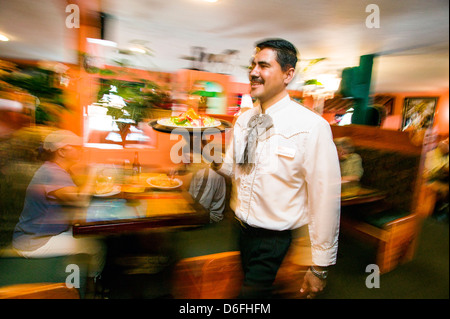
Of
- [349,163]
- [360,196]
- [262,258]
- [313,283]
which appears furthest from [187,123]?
[349,163]

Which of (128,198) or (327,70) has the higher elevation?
(327,70)

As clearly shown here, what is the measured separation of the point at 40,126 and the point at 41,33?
374 centimetres

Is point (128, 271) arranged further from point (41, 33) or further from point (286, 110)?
point (41, 33)

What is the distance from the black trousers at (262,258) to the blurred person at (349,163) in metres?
1.81

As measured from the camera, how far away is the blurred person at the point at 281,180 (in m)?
1.14

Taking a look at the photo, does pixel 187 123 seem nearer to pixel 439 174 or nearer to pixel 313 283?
pixel 313 283

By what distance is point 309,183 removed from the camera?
117 centimetres

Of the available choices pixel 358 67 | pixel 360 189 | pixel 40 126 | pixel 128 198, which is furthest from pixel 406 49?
pixel 40 126

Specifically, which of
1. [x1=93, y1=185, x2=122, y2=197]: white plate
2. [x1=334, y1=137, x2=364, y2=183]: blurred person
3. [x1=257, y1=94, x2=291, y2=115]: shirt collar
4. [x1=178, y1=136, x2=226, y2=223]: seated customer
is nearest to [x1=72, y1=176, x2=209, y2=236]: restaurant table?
[x1=93, y1=185, x2=122, y2=197]: white plate

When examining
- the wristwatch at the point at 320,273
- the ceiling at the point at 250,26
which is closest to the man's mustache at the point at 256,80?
the ceiling at the point at 250,26

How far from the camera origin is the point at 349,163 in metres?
2.89

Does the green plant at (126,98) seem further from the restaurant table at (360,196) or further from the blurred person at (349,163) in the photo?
the blurred person at (349,163)

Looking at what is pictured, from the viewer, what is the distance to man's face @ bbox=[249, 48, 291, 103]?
1198 millimetres

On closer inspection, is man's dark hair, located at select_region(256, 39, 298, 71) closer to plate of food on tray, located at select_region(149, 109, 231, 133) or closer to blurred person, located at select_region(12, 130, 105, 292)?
plate of food on tray, located at select_region(149, 109, 231, 133)
